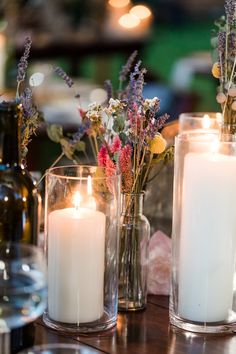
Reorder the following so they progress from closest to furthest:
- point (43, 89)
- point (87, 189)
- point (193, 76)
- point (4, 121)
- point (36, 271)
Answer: point (36, 271) → point (4, 121) → point (87, 189) → point (43, 89) → point (193, 76)

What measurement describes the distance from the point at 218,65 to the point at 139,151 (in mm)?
205

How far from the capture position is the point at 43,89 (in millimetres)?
3848

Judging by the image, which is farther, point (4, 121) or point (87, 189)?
point (87, 189)

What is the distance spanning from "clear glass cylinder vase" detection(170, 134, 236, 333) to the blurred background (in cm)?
195

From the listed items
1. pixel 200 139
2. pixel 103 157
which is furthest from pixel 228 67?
pixel 103 157

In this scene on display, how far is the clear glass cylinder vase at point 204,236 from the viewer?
3.91ft

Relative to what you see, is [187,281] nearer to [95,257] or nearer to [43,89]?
[95,257]

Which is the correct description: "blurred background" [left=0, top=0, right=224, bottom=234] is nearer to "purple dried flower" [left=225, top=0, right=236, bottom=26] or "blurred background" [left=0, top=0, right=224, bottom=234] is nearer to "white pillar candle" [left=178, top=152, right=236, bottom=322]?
"purple dried flower" [left=225, top=0, right=236, bottom=26]

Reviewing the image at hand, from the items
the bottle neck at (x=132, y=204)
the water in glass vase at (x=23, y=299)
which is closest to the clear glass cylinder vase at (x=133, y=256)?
the bottle neck at (x=132, y=204)

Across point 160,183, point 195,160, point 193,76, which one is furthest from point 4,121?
point 193,76

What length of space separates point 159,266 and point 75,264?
0.80 ft

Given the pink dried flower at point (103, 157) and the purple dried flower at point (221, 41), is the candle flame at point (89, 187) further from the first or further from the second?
the purple dried flower at point (221, 41)

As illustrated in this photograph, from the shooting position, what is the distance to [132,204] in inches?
51.3

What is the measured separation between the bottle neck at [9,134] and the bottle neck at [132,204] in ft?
0.81
